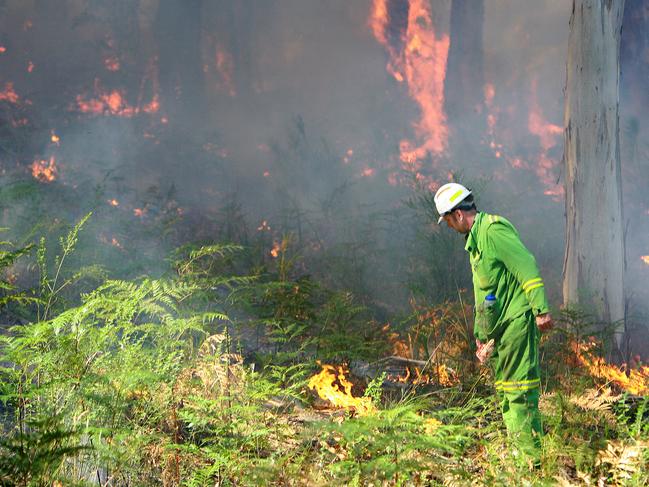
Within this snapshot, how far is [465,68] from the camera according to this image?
19141mm

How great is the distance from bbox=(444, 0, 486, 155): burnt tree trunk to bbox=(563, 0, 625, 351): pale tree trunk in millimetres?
11290

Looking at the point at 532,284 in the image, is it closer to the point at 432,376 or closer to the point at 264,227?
the point at 432,376

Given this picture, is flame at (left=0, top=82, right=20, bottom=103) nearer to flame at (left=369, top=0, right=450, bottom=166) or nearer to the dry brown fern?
flame at (left=369, top=0, right=450, bottom=166)

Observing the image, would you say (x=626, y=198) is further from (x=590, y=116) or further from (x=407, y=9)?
(x=407, y=9)

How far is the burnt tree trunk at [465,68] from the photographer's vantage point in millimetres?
18594

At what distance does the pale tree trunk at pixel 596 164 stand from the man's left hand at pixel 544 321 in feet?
13.3

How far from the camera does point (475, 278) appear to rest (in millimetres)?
3660

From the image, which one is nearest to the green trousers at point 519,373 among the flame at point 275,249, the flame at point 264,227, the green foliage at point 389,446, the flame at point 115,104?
the green foliage at point 389,446

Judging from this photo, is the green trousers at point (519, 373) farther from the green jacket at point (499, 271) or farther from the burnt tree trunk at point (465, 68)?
the burnt tree trunk at point (465, 68)

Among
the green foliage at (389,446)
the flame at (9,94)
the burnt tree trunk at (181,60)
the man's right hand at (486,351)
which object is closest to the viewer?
the green foliage at (389,446)

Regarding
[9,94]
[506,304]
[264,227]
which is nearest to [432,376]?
[506,304]

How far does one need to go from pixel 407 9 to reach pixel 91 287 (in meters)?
16.7

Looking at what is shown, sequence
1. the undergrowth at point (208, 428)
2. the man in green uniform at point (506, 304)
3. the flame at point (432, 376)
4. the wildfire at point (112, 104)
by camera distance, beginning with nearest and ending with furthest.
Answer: the undergrowth at point (208, 428) → the man in green uniform at point (506, 304) → the flame at point (432, 376) → the wildfire at point (112, 104)

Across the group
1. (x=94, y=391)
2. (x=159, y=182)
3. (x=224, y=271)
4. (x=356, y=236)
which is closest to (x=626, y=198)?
(x=356, y=236)
